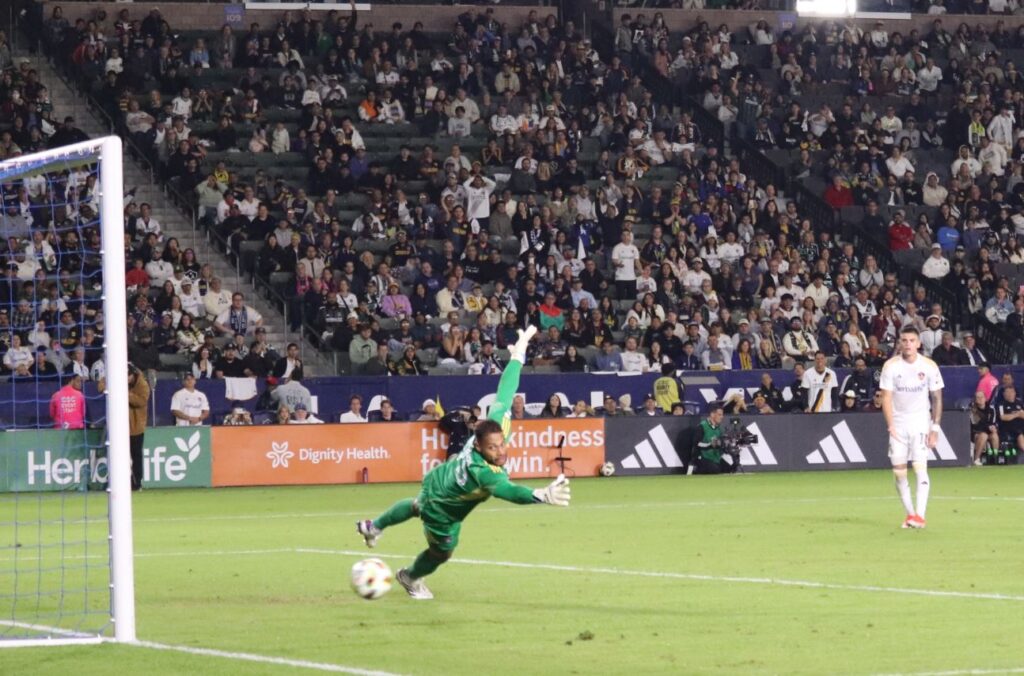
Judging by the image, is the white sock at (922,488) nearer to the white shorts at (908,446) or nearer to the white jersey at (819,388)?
the white shorts at (908,446)

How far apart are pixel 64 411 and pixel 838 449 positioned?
13.9m

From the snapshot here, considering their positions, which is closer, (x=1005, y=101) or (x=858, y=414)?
(x=858, y=414)

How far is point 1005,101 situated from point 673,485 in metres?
20.3

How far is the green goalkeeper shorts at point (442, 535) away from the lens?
13.2m

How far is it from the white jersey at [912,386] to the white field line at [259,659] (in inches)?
451

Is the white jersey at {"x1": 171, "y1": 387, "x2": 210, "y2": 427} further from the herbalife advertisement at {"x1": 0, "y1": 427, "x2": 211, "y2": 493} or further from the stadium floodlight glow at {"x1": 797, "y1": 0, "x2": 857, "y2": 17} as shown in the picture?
the stadium floodlight glow at {"x1": 797, "y1": 0, "x2": 857, "y2": 17}

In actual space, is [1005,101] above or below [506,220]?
above

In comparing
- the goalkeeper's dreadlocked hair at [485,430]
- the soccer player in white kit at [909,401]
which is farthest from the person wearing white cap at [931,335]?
the goalkeeper's dreadlocked hair at [485,430]

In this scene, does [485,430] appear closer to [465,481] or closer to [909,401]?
[465,481]

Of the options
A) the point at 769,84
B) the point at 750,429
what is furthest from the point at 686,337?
the point at 769,84

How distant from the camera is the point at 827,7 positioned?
47812 mm

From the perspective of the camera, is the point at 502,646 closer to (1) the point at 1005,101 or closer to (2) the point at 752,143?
(2) the point at 752,143

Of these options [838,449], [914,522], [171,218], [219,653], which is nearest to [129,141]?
[171,218]

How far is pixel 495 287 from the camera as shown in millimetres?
35000
